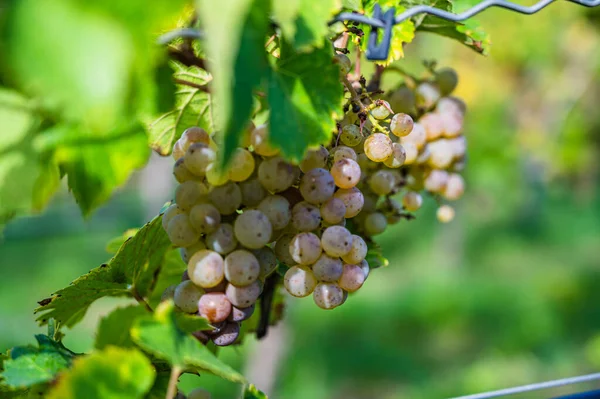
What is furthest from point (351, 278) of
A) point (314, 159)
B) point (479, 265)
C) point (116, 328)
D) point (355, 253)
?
point (479, 265)

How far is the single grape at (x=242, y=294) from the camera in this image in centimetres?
62

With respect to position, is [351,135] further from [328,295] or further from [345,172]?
[328,295]

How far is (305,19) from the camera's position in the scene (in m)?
0.49

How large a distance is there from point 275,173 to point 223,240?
0.08 m

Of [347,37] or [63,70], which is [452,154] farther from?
[63,70]

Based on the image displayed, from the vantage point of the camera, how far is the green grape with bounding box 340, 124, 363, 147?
67 cm

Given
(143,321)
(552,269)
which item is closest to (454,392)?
(552,269)

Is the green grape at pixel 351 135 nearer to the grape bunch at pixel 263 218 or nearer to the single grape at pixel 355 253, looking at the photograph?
the grape bunch at pixel 263 218

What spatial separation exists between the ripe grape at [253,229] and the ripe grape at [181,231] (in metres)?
0.05

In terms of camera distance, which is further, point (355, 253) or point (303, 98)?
point (355, 253)

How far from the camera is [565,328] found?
400 cm

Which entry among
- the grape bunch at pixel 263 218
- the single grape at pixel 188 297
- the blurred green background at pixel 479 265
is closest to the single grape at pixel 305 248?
the grape bunch at pixel 263 218

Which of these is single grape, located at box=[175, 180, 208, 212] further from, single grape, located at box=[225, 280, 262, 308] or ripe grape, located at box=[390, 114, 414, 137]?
ripe grape, located at box=[390, 114, 414, 137]

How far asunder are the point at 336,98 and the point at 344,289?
0.21m
